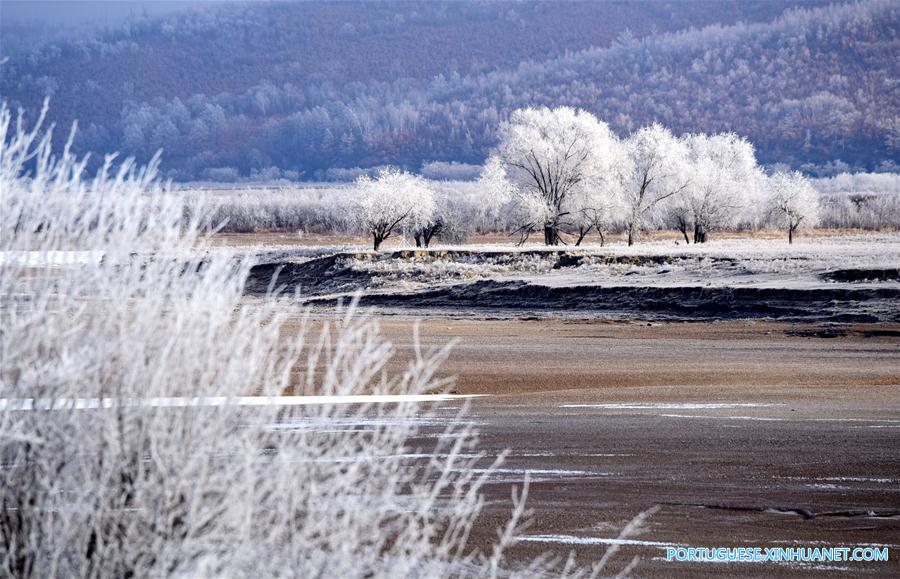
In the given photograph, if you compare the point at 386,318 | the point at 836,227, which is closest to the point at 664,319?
the point at 386,318

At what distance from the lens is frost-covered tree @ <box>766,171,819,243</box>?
69062mm

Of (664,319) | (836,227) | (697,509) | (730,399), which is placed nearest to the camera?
(697,509)

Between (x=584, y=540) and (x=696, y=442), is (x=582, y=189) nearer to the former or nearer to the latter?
(x=696, y=442)

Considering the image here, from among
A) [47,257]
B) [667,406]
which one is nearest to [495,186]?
[667,406]

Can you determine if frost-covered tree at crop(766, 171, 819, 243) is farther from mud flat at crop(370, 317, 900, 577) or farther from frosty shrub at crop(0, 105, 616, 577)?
frosty shrub at crop(0, 105, 616, 577)

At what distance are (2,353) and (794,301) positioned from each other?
27.5 metres

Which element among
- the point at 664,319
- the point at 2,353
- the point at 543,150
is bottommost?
the point at 664,319

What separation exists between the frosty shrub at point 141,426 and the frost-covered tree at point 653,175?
5515cm

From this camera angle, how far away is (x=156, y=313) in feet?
20.2

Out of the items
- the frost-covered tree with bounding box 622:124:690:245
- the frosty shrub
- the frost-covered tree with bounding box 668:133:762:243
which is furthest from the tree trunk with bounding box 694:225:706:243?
the frosty shrub

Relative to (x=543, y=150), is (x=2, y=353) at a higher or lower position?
lower

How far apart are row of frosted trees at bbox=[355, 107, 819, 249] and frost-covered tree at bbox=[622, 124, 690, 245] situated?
6 centimetres

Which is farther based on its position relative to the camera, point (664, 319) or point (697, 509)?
point (664, 319)

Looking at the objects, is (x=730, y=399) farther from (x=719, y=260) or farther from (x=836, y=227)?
(x=836, y=227)
